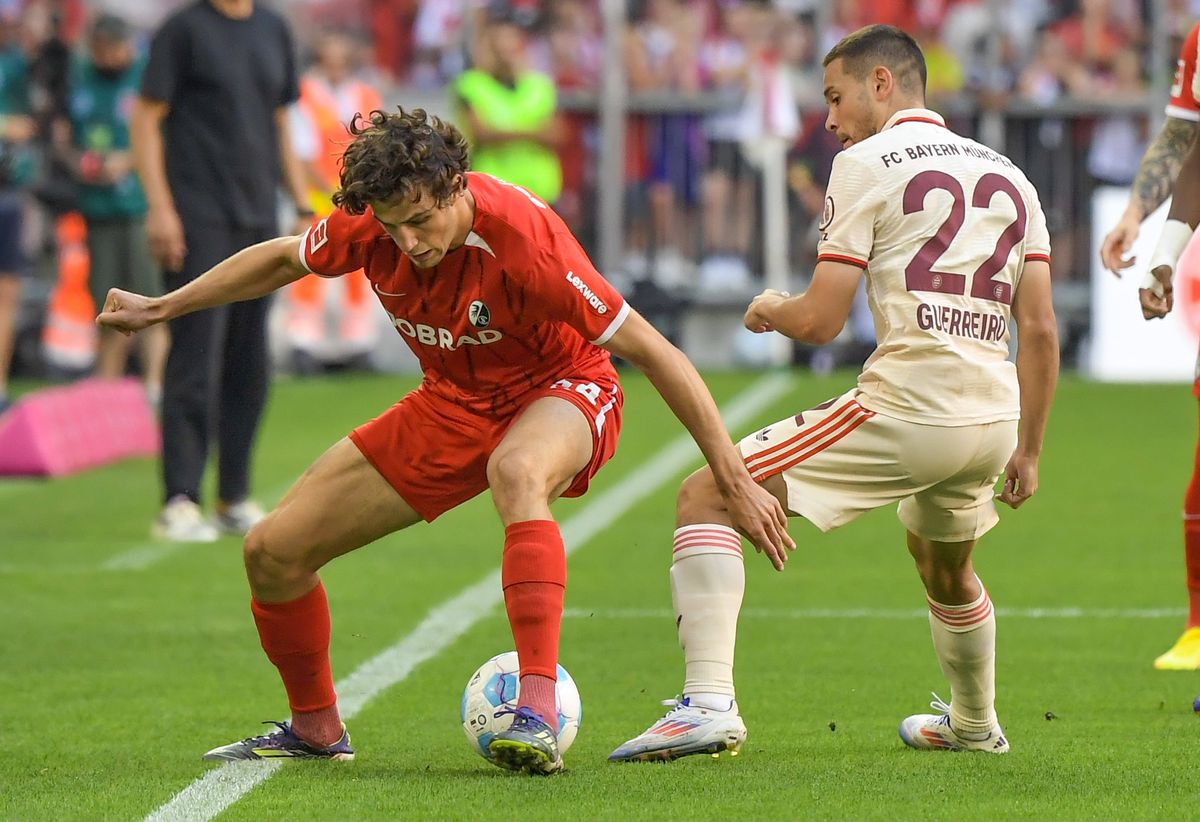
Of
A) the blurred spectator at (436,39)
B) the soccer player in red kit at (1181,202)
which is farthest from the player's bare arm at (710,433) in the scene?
the blurred spectator at (436,39)

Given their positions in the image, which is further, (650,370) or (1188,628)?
(1188,628)

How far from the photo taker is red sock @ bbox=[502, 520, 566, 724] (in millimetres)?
4637

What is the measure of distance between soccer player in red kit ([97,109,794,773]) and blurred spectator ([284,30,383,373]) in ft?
35.8

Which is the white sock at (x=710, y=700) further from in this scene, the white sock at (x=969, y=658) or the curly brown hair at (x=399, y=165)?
the curly brown hair at (x=399, y=165)

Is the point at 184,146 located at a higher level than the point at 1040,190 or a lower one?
higher

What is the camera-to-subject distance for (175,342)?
9016mm

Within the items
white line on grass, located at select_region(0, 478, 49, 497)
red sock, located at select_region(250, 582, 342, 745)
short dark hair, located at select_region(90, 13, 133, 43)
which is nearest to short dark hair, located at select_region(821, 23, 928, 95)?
red sock, located at select_region(250, 582, 342, 745)

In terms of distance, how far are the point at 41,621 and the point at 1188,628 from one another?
12.2 ft

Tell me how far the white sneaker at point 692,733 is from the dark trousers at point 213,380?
459 cm

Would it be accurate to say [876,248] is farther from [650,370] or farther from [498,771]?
[498,771]

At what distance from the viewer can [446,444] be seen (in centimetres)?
505

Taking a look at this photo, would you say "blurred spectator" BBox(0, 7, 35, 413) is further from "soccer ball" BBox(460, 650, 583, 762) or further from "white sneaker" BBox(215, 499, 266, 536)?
"soccer ball" BBox(460, 650, 583, 762)

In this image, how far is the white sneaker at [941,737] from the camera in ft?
16.7

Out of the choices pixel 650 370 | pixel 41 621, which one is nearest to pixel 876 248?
pixel 650 370
